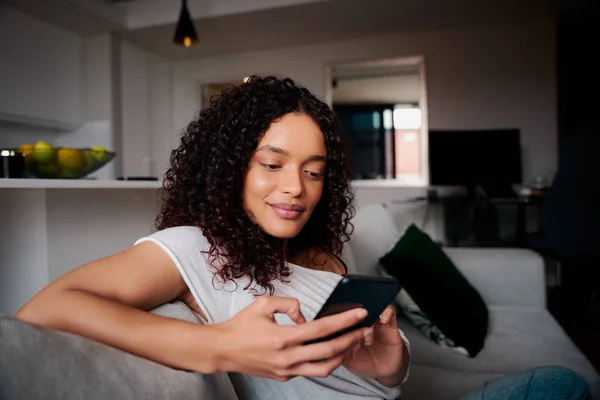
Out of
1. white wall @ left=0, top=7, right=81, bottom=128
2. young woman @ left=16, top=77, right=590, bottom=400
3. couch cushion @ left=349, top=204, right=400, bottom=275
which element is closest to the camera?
young woman @ left=16, top=77, right=590, bottom=400

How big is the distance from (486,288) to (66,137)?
4052 mm

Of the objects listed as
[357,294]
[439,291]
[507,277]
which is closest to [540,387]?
[357,294]

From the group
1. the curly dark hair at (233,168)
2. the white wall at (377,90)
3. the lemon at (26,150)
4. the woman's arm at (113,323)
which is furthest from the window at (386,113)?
the woman's arm at (113,323)

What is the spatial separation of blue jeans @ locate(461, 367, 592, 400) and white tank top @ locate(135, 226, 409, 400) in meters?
0.21

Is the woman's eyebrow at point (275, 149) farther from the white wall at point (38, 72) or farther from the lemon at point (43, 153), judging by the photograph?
the white wall at point (38, 72)

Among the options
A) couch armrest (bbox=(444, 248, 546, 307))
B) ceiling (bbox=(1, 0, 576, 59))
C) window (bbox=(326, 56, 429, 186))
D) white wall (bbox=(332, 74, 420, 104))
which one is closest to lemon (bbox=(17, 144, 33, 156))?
→ couch armrest (bbox=(444, 248, 546, 307))

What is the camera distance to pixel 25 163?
1.39m

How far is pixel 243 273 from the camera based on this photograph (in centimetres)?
77

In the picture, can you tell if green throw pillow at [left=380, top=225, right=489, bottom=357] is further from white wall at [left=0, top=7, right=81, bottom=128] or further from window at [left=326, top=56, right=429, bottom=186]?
window at [left=326, top=56, right=429, bottom=186]

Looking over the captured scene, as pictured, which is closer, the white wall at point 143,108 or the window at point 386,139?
the white wall at point 143,108

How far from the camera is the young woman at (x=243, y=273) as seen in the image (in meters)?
0.53

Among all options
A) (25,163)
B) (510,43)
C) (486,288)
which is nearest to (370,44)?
(510,43)

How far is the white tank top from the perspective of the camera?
0.70m

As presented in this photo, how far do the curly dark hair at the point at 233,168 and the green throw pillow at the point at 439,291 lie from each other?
892 mm
